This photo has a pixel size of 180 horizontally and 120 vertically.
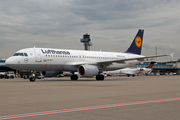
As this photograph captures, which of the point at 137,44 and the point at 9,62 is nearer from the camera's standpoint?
the point at 9,62

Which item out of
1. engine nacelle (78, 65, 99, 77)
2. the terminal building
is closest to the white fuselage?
engine nacelle (78, 65, 99, 77)

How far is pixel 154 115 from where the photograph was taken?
6.65 metres

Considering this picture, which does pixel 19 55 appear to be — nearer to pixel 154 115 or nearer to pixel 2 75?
pixel 154 115

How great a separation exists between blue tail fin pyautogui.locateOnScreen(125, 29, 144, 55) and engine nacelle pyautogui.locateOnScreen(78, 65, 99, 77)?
1220 cm

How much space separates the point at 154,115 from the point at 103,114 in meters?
1.48

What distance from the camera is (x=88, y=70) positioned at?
93.8 ft

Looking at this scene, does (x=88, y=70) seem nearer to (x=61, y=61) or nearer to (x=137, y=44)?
(x=61, y=61)

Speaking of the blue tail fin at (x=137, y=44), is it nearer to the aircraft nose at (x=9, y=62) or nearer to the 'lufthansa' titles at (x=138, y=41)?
the 'lufthansa' titles at (x=138, y=41)

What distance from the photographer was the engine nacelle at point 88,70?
1120 inches

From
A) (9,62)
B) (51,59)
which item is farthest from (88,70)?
(9,62)

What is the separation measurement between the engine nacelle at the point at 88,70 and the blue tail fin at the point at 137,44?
12.2 m

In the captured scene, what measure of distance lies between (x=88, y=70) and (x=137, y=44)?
49.3 feet

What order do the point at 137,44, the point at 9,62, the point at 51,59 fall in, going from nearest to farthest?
the point at 9,62 < the point at 51,59 < the point at 137,44

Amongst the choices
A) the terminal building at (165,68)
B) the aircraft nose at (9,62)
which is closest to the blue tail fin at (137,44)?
the aircraft nose at (9,62)
